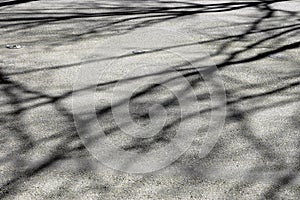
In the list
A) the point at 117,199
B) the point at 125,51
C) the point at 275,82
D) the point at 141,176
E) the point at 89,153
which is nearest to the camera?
the point at 117,199

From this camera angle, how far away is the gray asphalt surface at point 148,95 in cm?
353

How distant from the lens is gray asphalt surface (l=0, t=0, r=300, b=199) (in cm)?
353

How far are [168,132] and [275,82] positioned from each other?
63.7 inches

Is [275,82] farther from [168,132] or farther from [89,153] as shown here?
[89,153]

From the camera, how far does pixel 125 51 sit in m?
6.15

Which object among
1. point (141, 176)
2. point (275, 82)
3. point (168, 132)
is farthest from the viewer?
point (275, 82)

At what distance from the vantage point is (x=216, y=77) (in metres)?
5.43

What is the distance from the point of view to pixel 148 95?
4949 millimetres

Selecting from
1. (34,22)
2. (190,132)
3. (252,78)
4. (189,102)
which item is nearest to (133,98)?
(189,102)

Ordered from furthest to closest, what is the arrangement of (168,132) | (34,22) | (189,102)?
(34,22), (189,102), (168,132)

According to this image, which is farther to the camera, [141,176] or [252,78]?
[252,78]

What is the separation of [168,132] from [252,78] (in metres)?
1.57

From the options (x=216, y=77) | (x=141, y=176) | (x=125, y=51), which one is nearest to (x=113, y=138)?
(x=141, y=176)

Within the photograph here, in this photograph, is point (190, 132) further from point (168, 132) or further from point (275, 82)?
point (275, 82)
